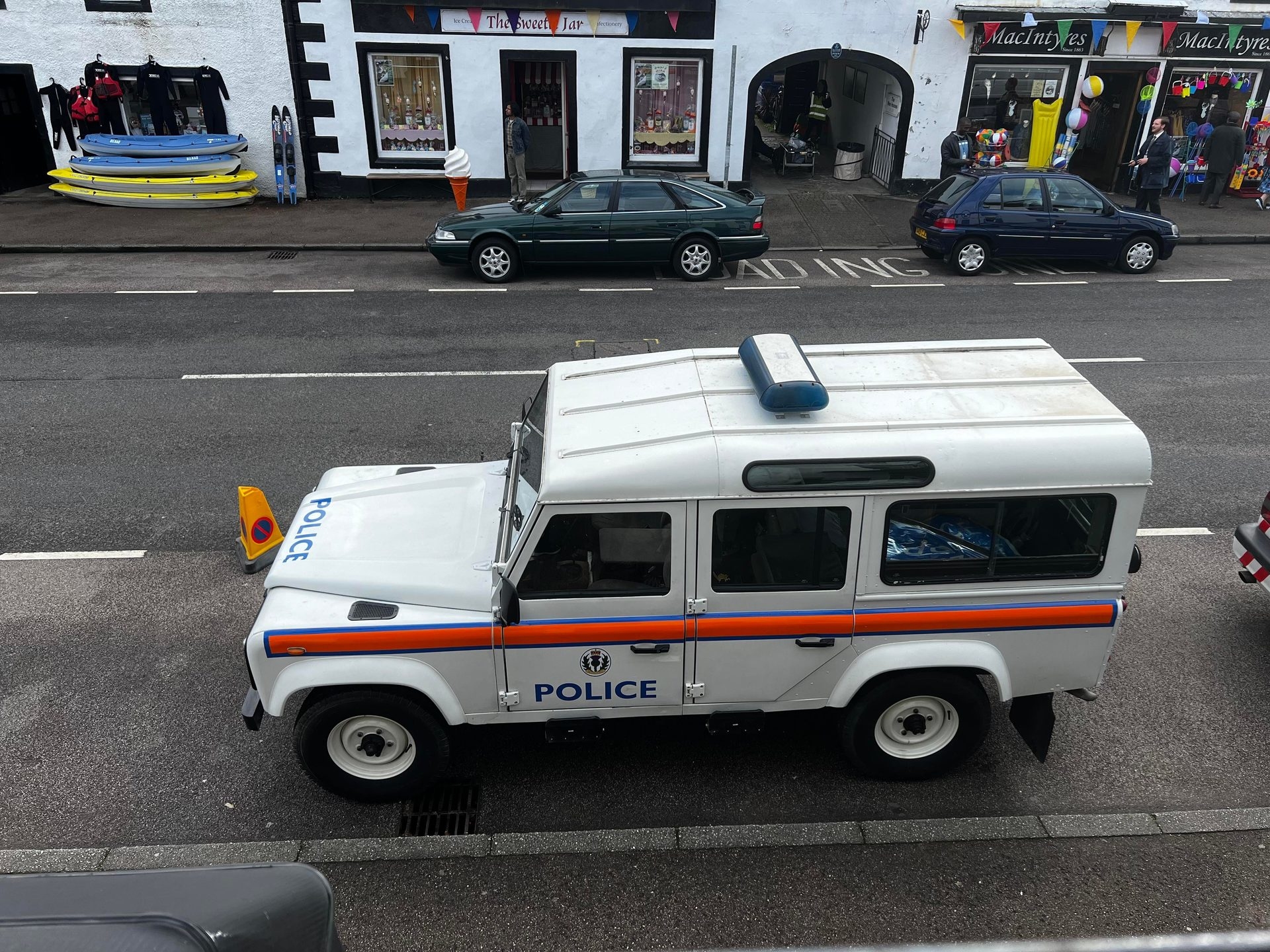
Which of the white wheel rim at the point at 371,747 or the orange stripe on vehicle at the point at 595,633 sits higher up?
the orange stripe on vehicle at the point at 595,633

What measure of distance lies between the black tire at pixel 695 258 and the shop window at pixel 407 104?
762 centimetres

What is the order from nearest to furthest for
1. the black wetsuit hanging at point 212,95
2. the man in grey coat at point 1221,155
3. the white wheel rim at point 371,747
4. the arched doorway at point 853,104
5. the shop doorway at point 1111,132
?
the white wheel rim at point 371,747, the black wetsuit hanging at point 212,95, the arched doorway at point 853,104, the man in grey coat at point 1221,155, the shop doorway at point 1111,132

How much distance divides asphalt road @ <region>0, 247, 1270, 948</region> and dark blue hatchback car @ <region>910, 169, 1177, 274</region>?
12.6 feet

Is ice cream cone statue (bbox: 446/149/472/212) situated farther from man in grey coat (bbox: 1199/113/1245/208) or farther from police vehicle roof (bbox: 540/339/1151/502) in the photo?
man in grey coat (bbox: 1199/113/1245/208)

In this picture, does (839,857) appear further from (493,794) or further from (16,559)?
(16,559)

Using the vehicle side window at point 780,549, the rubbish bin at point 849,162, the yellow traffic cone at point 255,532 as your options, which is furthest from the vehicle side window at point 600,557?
the rubbish bin at point 849,162

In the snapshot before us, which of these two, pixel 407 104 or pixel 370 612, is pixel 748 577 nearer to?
pixel 370 612

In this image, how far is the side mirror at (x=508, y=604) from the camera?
14.1 feet

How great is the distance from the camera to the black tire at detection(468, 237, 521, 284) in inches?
562

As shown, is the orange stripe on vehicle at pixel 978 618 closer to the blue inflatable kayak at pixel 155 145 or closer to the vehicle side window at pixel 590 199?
the vehicle side window at pixel 590 199

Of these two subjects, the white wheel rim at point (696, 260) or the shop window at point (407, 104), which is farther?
the shop window at point (407, 104)

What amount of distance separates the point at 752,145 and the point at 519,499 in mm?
17730

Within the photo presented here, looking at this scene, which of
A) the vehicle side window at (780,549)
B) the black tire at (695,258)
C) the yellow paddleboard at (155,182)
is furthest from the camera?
the yellow paddleboard at (155,182)

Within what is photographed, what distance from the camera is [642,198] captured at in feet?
47.0
